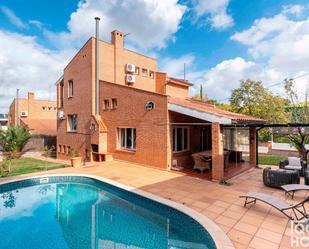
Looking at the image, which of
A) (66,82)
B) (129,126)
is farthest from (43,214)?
(66,82)

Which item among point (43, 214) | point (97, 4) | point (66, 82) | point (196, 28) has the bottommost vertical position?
point (43, 214)

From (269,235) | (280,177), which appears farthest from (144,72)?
(269,235)

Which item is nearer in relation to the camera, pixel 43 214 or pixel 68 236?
pixel 68 236

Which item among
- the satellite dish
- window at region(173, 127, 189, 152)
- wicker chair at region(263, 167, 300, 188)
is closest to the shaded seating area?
window at region(173, 127, 189, 152)

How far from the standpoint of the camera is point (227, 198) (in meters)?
9.88

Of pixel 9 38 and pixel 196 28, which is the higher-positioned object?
pixel 196 28

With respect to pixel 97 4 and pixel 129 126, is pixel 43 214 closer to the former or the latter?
pixel 129 126

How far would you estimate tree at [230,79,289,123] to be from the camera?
31516 millimetres

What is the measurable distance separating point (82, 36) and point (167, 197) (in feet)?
70.1

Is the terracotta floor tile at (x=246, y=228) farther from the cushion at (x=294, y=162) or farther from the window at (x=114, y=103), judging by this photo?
the window at (x=114, y=103)

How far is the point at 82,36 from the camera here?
23.7 m

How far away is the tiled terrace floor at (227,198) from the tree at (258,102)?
19.6 meters

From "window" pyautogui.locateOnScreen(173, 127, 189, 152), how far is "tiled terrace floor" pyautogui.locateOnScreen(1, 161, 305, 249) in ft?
8.91

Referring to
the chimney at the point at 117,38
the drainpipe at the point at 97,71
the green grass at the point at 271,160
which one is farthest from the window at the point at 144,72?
the green grass at the point at 271,160
